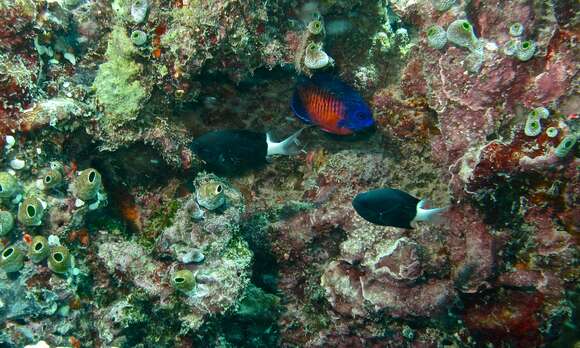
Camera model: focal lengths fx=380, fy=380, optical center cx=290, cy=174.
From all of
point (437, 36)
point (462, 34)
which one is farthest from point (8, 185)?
point (462, 34)

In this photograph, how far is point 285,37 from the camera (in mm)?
3807

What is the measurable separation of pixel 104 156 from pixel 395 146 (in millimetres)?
3054

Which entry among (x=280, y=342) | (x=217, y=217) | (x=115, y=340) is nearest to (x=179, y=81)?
(x=217, y=217)

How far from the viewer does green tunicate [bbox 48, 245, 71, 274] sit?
312 centimetres

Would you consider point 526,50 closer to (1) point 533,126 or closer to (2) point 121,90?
(1) point 533,126

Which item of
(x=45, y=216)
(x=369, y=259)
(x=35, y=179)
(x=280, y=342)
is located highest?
(x=35, y=179)

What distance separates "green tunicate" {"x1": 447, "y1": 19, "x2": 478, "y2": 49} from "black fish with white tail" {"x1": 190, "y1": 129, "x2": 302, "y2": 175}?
1699 mm

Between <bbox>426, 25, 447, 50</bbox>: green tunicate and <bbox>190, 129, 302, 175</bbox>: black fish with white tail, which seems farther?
<bbox>426, 25, 447, 50</bbox>: green tunicate

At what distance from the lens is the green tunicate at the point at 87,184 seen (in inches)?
130

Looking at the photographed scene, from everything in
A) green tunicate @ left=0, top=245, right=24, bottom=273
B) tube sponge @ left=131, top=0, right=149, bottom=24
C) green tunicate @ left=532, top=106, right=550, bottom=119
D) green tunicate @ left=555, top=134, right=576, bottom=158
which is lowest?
green tunicate @ left=0, top=245, right=24, bottom=273

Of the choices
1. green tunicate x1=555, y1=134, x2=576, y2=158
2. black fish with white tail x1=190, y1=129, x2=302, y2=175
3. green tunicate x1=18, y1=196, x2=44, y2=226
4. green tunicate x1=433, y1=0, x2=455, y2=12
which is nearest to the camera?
green tunicate x1=555, y1=134, x2=576, y2=158

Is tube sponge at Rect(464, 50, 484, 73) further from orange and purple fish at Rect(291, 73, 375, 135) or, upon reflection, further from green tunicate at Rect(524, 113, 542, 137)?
orange and purple fish at Rect(291, 73, 375, 135)

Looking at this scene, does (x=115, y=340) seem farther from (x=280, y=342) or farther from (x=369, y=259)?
(x=369, y=259)

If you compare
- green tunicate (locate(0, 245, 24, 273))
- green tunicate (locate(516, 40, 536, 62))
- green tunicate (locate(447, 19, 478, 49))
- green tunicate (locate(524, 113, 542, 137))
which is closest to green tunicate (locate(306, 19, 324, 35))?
green tunicate (locate(447, 19, 478, 49))
